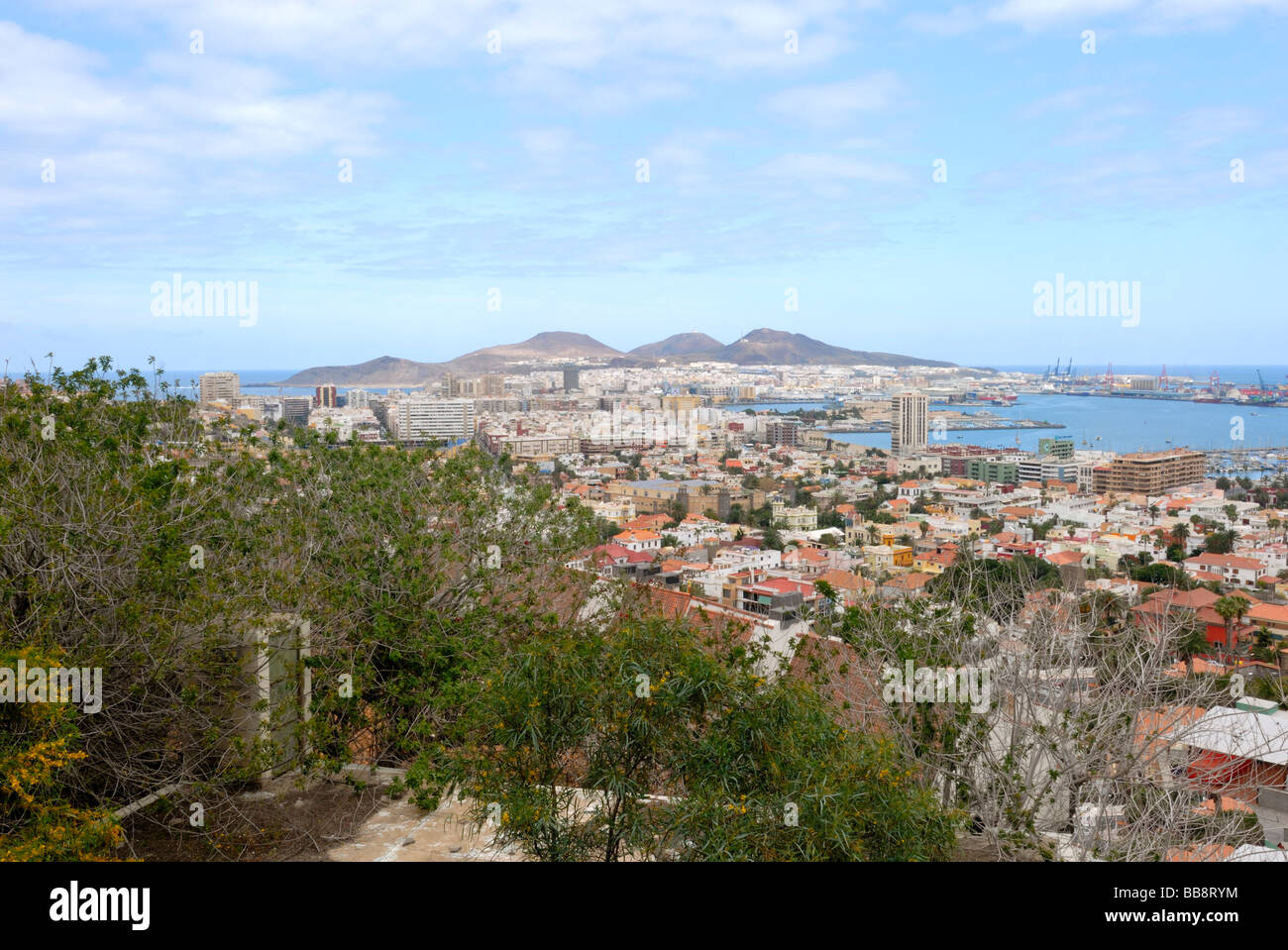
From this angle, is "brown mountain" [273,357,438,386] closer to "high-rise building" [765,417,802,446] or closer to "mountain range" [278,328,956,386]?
"mountain range" [278,328,956,386]

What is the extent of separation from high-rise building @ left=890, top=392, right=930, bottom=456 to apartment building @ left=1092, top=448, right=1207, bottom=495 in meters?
14.0

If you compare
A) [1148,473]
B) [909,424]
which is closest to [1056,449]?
[1148,473]

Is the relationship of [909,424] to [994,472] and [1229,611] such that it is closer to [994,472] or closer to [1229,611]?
[994,472]

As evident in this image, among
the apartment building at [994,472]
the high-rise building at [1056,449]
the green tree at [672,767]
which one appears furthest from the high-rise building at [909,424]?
the green tree at [672,767]

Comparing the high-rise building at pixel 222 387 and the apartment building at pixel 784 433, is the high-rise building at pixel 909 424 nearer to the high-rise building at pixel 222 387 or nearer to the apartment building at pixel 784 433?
the apartment building at pixel 784 433

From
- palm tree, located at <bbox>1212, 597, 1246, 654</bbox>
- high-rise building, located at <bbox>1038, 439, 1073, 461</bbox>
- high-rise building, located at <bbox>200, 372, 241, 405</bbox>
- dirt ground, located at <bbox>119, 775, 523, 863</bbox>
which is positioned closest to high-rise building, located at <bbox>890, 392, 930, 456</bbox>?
high-rise building, located at <bbox>1038, 439, 1073, 461</bbox>

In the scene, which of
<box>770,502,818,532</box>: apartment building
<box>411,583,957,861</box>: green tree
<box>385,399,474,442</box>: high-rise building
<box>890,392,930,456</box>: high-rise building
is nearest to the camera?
<box>411,583,957,861</box>: green tree

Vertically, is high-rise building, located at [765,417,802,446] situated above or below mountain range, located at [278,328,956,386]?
below

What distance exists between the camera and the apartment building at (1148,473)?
40625mm

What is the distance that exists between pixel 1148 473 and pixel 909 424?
1705 cm

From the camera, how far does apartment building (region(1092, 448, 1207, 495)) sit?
4062 centimetres

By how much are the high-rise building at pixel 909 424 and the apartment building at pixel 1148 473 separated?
13989mm
